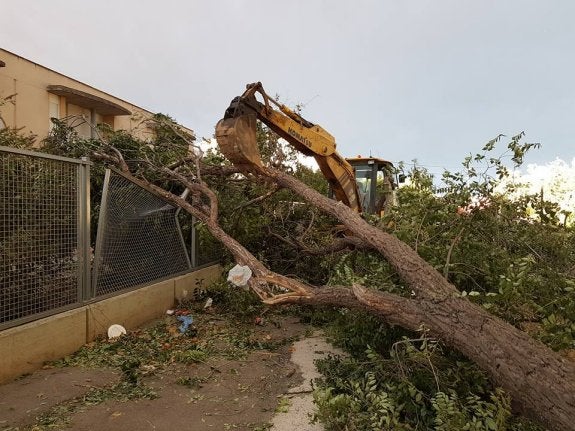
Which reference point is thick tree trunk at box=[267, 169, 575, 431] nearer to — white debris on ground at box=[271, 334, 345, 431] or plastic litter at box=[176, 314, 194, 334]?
white debris on ground at box=[271, 334, 345, 431]

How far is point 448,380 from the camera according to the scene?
116 inches

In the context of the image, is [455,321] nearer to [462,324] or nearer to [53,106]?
[462,324]

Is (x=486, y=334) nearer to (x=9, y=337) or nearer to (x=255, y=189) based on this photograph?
(x=9, y=337)

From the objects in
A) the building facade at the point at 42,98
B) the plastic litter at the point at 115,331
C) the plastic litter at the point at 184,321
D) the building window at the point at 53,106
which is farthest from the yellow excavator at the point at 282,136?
the building window at the point at 53,106

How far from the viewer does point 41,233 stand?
4184 millimetres

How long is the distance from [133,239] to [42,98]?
35.6 feet

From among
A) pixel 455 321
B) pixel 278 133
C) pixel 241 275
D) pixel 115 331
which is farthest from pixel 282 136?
pixel 455 321

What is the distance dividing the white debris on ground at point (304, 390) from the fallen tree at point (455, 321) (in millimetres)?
733

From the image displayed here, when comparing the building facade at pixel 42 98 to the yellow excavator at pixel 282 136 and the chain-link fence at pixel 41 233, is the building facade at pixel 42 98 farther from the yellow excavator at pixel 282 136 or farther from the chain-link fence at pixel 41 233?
the chain-link fence at pixel 41 233

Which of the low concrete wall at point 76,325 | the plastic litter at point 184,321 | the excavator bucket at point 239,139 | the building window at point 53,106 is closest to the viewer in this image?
the low concrete wall at point 76,325

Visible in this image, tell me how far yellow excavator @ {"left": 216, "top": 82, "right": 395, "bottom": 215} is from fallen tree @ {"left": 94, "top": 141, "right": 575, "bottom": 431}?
3.51 ft

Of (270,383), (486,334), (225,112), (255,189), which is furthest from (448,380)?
(255,189)

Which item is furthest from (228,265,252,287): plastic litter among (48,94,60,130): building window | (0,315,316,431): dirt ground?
(48,94,60,130): building window

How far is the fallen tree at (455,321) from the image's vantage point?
2299 mm
